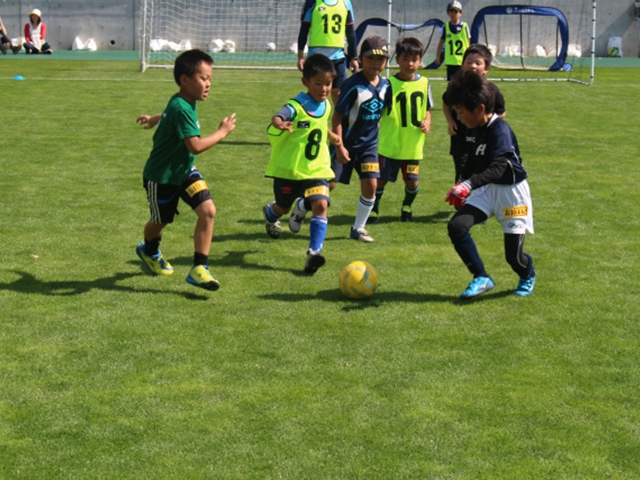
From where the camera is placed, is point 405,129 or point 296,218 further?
point 405,129

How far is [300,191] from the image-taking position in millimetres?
7570

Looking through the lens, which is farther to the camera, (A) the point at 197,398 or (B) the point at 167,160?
(B) the point at 167,160

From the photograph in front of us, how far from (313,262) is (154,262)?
4.07 ft

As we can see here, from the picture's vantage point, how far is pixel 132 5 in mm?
33344

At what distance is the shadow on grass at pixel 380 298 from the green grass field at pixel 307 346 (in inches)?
1.1

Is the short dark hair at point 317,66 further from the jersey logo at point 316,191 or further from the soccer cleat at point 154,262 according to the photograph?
the soccer cleat at point 154,262

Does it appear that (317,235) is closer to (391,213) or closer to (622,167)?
(391,213)

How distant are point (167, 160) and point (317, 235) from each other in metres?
1.38

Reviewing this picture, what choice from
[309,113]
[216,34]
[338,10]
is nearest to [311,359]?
[309,113]

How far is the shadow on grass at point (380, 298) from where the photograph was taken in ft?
20.9

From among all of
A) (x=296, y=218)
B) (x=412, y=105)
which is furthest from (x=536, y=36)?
(x=296, y=218)

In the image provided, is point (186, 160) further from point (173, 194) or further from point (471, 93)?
point (471, 93)

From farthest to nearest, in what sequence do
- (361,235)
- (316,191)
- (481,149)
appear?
(361,235), (316,191), (481,149)

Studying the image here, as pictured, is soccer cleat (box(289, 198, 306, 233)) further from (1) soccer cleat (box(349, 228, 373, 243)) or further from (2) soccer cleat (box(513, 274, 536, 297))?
(2) soccer cleat (box(513, 274, 536, 297))
